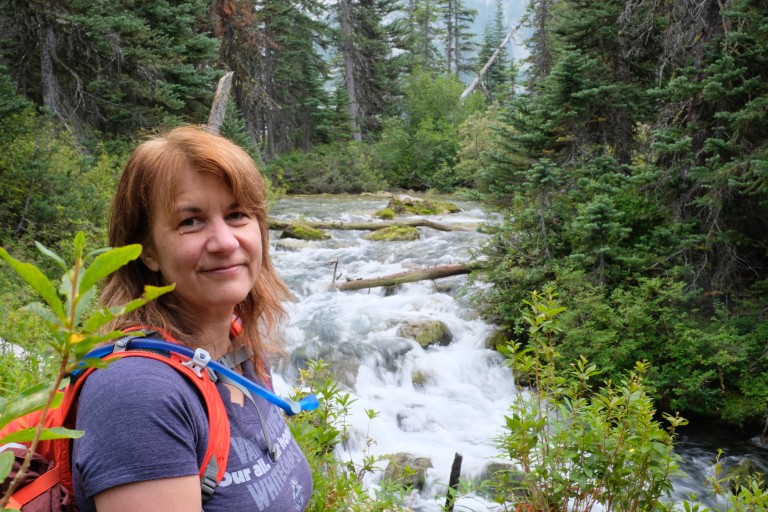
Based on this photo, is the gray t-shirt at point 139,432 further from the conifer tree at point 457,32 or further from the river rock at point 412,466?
the conifer tree at point 457,32

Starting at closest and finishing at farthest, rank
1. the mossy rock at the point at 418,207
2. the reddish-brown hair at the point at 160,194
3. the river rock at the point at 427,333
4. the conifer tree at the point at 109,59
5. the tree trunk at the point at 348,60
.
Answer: the reddish-brown hair at the point at 160,194 < the river rock at the point at 427,333 < the conifer tree at the point at 109,59 < the mossy rock at the point at 418,207 < the tree trunk at the point at 348,60

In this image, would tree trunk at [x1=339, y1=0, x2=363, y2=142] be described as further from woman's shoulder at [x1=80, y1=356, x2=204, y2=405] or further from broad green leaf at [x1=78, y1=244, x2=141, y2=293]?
broad green leaf at [x1=78, y1=244, x2=141, y2=293]

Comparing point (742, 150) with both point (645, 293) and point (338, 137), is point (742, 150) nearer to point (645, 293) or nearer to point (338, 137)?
point (645, 293)

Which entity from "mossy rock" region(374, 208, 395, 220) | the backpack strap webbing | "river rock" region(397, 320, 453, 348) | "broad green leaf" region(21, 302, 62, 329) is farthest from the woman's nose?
"mossy rock" region(374, 208, 395, 220)

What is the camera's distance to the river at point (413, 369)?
6191mm

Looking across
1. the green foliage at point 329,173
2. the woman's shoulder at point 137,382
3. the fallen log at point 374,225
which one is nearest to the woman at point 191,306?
the woman's shoulder at point 137,382

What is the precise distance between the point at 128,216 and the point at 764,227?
8.25m

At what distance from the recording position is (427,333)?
28.8 ft

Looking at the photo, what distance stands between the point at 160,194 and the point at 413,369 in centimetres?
686

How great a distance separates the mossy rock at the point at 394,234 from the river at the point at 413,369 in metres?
1.55

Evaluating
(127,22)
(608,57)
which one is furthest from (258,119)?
(608,57)

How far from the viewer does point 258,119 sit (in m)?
29.8

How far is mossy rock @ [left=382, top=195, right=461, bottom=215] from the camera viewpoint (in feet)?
62.4

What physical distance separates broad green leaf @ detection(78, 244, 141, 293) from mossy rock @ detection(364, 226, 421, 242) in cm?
1405
